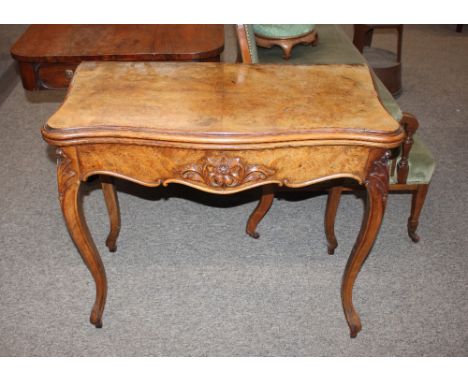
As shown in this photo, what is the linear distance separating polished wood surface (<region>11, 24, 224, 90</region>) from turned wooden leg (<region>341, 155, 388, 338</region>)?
3.15 ft

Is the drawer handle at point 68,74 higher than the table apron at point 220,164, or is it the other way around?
the drawer handle at point 68,74

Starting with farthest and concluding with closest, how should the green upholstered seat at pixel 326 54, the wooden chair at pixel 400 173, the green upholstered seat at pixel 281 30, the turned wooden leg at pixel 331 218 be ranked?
1. the green upholstered seat at pixel 281 30
2. the green upholstered seat at pixel 326 54
3. the turned wooden leg at pixel 331 218
4. the wooden chair at pixel 400 173

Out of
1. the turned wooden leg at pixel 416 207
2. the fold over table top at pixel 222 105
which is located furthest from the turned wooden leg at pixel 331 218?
the fold over table top at pixel 222 105

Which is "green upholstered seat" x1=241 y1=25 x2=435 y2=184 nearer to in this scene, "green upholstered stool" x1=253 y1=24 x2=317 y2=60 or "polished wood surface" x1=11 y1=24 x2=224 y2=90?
"green upholstered stool" x1=253 y1=24 x2=317 y2=60

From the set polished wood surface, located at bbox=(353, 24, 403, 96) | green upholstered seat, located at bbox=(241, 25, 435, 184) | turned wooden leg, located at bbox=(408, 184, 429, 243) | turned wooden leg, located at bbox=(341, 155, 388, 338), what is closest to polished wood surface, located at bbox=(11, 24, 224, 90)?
green upholstered seat, located at bbox=(241, 25, 435, 184)

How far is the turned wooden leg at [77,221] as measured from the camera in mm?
1654

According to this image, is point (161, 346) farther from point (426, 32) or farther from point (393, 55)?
point (426, 32)

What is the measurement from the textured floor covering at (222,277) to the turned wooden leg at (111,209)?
0.22 ft

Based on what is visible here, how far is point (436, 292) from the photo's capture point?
7.41 ft

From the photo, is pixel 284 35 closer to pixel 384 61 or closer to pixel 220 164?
pixel 384 61

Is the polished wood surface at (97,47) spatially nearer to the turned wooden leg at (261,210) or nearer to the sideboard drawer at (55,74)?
the sideboard drawer at (55,74)

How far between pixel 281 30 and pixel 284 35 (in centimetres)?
4

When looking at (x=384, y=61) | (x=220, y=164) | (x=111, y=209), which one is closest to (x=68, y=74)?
(x=111, y=209)

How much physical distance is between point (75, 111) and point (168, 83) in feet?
1.16
